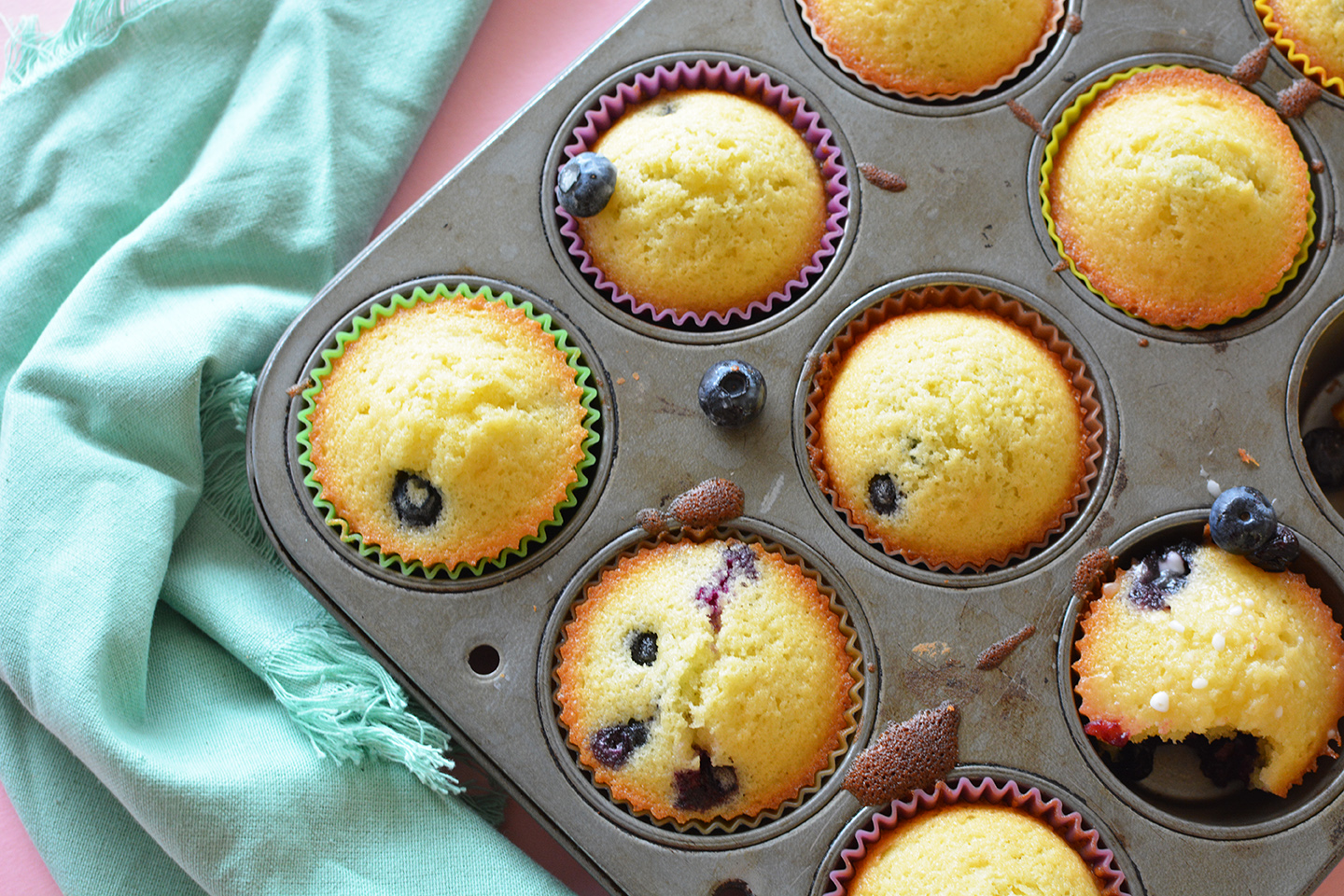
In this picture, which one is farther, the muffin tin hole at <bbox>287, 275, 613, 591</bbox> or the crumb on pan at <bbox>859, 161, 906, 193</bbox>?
the crumb on pan at <bbox>859, 161, 906, 193</bbox>

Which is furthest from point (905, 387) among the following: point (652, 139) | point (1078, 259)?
point (652, 139)

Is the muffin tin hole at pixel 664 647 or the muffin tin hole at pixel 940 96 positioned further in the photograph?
the muffin tin hole at pixel 940 96

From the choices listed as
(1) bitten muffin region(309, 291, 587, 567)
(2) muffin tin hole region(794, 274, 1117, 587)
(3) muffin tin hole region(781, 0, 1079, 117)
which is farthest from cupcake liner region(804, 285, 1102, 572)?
(1) bitten muffin region(309, 291, 587, 567)

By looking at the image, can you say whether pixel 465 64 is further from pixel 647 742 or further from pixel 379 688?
pixel 647 742

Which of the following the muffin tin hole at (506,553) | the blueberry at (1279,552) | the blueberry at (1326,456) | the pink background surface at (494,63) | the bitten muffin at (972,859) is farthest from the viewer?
the pink background surface at (494,63)

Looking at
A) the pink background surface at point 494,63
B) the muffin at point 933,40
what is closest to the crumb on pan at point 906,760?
the muffin at point 933,40

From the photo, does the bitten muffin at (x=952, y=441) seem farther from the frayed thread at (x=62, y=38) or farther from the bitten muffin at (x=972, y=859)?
the frayed thread at (x=62, y=38)

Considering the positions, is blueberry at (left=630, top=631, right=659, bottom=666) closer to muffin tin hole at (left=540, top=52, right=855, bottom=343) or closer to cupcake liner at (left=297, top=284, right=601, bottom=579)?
cupcake liner at (left=297, top=284, right=601, bottom=579)
